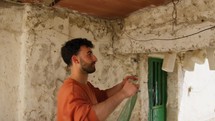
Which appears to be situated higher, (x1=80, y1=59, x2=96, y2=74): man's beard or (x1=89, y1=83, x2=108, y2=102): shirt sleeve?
(x1=80, y1=59, x2=96, y2=74): man's beard

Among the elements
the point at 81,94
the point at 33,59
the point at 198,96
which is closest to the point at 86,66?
the point at 81,94

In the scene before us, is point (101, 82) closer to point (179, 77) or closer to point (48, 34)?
point (48, 34)

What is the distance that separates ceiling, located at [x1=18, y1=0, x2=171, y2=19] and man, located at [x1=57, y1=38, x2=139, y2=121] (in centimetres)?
55

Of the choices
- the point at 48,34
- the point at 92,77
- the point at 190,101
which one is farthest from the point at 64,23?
the point at 190,101

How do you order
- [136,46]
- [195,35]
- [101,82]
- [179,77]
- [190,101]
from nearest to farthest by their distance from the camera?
1. [195,35]
2. [136,46]
3. [101,82]
4. [179,77]
5. [190,101]

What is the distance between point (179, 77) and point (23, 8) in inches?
112

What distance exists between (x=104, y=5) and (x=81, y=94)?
1.09m

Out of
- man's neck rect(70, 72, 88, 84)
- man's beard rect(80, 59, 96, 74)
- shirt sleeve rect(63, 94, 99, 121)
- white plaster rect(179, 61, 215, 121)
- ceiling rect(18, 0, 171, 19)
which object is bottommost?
white plaster rect(179, 61, 215, 121)

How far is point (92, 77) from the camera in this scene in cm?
290

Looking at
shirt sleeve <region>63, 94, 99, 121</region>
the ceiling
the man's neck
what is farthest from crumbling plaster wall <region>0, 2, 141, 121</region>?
shirt sleeve <region>63, 94, 99, 121</region>

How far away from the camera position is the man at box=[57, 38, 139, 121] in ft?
5.10

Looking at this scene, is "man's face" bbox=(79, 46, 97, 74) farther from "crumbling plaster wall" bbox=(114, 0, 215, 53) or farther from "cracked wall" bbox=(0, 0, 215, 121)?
"crumbling plaster wall" bbox=(114, 0, 215, 53)

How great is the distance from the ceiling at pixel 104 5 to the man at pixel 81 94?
0.55 m

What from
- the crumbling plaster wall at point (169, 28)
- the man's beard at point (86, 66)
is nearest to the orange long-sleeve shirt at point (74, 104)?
the man's beard at point (86, 66)
